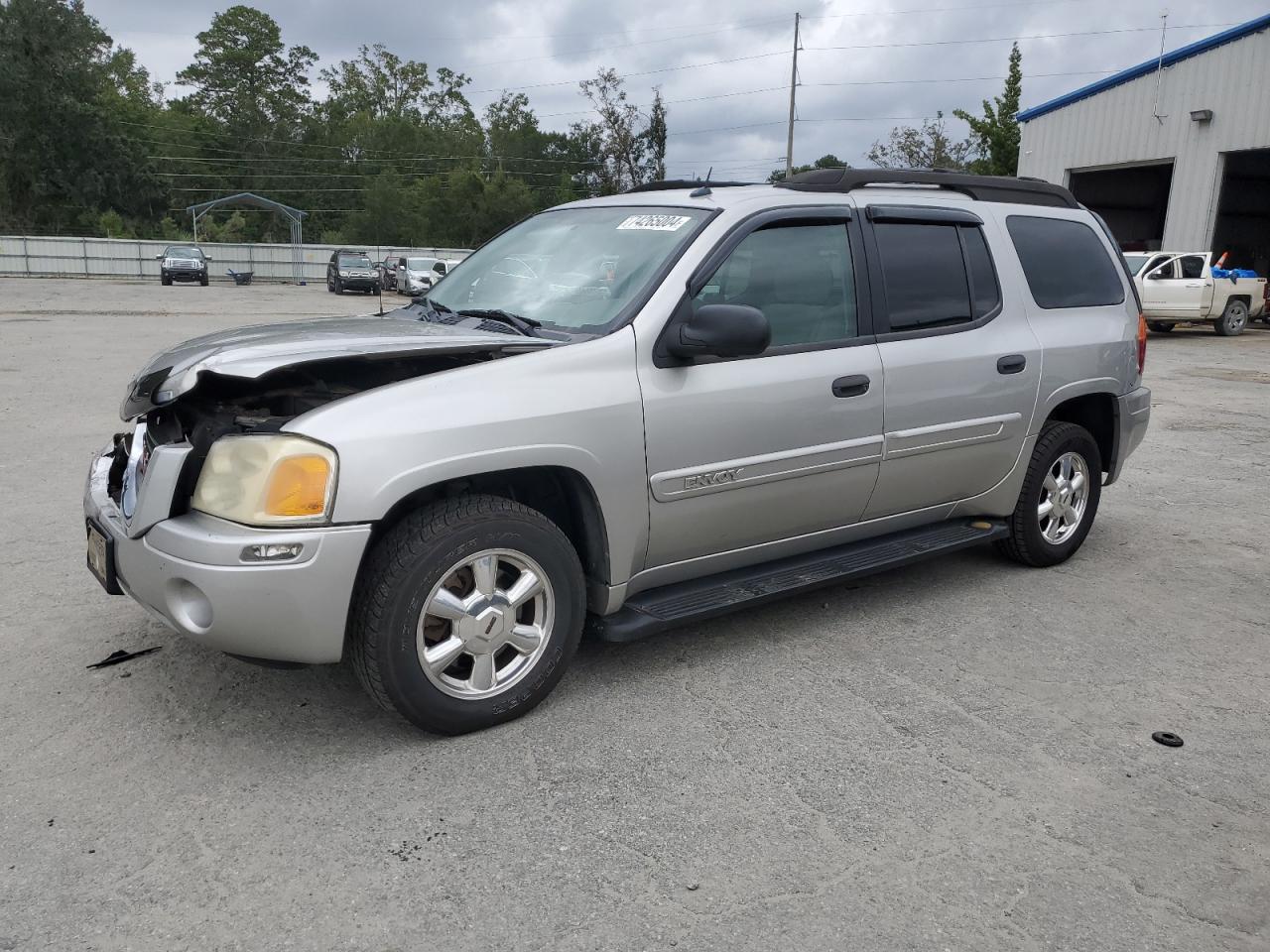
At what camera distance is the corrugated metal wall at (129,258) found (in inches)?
1736

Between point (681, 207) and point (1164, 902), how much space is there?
2831 mm

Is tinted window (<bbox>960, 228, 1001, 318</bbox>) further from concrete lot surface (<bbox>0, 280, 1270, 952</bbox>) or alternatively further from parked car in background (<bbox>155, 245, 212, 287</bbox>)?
parked car in background (<bbox>155, 245, 212, 287</bbox>)

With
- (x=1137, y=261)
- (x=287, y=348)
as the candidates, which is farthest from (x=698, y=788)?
(x=1137, y=261)

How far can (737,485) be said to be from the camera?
3.78 meters

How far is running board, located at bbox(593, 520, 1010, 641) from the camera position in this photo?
11.8ft

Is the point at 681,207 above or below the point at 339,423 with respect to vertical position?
above

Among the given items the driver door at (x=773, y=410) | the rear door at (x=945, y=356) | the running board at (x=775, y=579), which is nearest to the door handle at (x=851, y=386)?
the driver door at (x=773, y=410)

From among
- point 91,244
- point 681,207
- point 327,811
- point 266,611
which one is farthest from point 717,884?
point 91,244

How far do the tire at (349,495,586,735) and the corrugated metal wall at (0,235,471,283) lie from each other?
4071 centimetres

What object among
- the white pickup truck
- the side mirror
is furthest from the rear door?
the white pickup truck

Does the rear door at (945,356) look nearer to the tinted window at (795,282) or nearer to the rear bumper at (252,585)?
the tinted window at (795,282)

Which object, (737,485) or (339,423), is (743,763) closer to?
(737,485)

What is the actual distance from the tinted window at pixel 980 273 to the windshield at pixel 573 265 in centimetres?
148

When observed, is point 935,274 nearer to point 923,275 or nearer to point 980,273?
point 923,275
